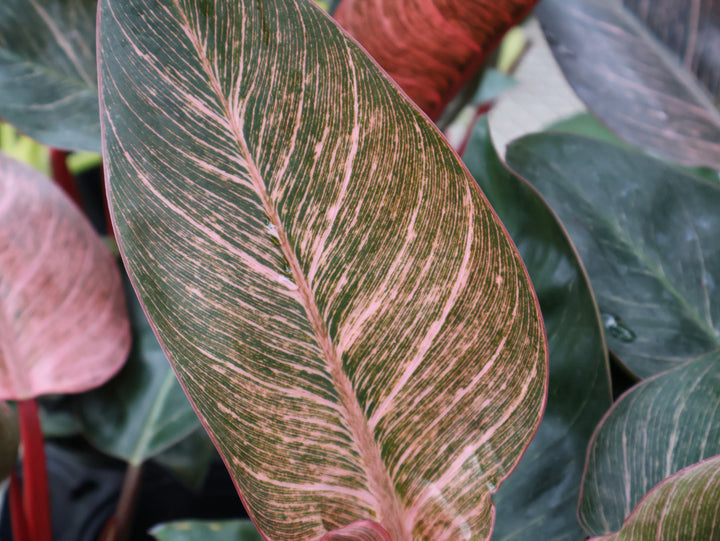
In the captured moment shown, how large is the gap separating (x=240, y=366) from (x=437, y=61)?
327mm

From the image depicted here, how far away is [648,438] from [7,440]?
47 cm

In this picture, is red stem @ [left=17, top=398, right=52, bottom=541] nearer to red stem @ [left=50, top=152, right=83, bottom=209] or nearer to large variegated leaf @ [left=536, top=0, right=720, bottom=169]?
red stem @ [left=50, top=152, right=83, bottom=209]

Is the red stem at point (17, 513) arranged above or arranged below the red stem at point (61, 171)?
below

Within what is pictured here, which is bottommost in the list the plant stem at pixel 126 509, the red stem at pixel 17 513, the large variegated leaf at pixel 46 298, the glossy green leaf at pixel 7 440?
the plant stem at pixel 126 509

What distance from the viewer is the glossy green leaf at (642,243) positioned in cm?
47

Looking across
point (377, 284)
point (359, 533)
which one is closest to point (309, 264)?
point (377, 284)

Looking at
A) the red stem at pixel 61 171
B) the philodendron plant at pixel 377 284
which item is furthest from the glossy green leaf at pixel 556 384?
the red stem at pixel 61 171

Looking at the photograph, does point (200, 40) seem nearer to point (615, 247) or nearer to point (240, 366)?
point (240, 366)

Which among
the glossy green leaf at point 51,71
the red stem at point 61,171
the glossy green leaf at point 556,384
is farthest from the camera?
the red stem at point 61,171

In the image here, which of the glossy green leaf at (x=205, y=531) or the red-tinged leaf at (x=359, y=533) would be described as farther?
the glossy green leaf at (x=205, y=531)

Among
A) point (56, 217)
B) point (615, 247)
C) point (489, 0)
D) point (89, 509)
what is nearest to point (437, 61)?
point (489, 0)

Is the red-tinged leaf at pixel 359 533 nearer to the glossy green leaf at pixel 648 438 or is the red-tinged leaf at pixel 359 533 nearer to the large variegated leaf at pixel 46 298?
the glossy green leaf at pixel 648 438

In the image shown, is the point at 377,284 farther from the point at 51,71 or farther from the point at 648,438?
the point at 51,71

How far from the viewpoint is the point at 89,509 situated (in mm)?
608
